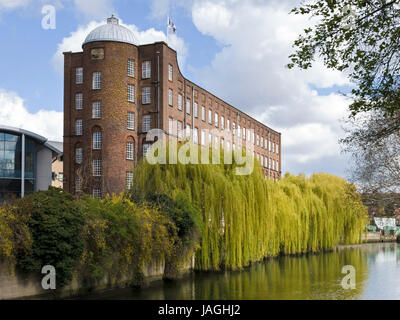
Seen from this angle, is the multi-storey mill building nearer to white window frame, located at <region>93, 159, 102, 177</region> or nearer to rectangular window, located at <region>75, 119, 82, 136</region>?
white window frame, located at <region>93, 159, 102, 177</region>

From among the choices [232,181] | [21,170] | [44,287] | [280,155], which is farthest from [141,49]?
[280,155]

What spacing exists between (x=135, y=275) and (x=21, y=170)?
32.9 metres

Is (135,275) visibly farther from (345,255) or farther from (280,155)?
(280,155)

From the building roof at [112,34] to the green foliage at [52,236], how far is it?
35703 mm

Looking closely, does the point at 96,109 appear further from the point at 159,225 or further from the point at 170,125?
the point at 159,225

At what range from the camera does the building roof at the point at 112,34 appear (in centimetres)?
5059

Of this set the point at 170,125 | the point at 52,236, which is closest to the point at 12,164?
the point at 170,125

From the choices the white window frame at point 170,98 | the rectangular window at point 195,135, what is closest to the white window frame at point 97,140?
the white window frame at point 170,98

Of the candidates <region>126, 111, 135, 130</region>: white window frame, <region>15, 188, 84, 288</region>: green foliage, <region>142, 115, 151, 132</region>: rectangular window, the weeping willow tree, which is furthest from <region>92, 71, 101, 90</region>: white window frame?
<region>15, 188, 84, 288</region>: green foliage

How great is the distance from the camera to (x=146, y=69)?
51.7 m

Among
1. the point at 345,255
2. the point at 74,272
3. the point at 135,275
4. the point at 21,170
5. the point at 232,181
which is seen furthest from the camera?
the point at 21,170

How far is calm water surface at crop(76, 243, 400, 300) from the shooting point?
19453mm
